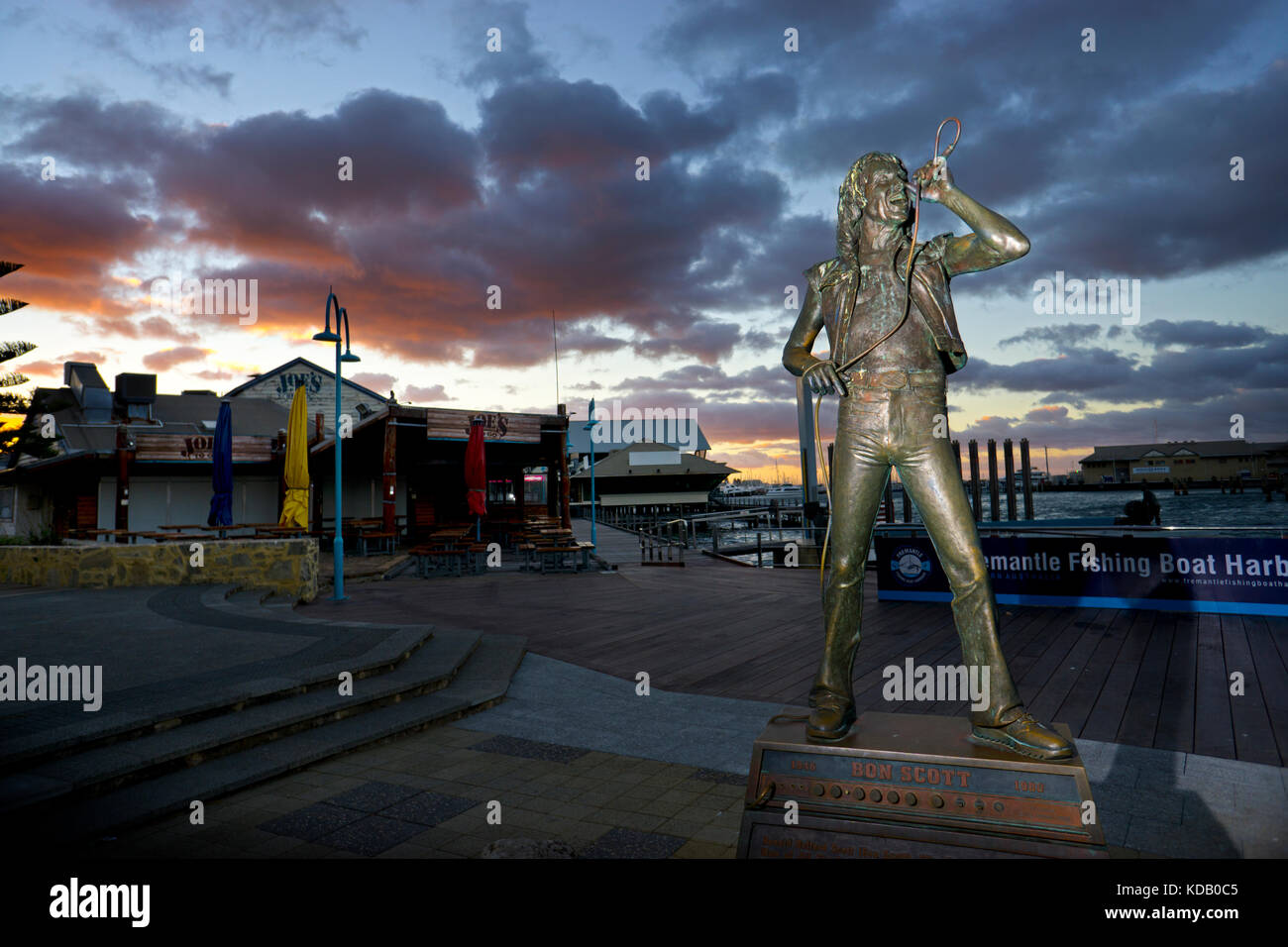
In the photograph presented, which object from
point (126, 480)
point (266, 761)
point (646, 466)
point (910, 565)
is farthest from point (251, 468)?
point (646, 466)

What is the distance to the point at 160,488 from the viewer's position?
23.2m

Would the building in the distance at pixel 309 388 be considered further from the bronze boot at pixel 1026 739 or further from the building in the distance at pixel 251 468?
the bronze boot at pixel 1026 739

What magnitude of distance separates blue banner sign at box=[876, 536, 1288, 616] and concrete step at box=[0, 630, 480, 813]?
630cm

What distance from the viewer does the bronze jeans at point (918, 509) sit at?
270cm

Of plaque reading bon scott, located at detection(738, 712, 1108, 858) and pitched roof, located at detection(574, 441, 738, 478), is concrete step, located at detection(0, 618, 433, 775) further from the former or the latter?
pitched roof, located at detection(574, 441, 738, 478)

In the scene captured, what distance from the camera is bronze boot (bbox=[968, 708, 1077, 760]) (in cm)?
240

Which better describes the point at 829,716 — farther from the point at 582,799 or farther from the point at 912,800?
the point at 582,799

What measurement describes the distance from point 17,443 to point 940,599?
13.8 meters

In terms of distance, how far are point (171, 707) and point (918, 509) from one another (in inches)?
182

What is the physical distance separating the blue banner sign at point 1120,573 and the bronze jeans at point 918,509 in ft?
20.1

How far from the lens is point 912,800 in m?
2.51

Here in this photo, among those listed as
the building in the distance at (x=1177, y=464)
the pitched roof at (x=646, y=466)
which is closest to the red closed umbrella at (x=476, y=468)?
the pitched roof at (x=646, y=466)
